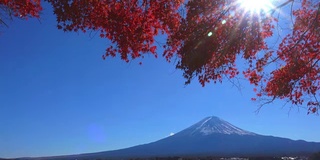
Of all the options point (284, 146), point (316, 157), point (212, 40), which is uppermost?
point (284, 146)

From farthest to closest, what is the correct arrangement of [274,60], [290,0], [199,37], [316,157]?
[316,157] → [274,60] → [199,37] → [290,0]

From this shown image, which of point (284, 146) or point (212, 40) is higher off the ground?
point (284, 146)

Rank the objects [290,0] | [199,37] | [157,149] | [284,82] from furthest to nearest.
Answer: [157,149], [284,82], [199,37], [290,0]

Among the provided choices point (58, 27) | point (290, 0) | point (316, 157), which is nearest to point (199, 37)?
point (290, 0)

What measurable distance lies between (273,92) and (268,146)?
197 meters

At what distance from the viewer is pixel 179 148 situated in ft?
646

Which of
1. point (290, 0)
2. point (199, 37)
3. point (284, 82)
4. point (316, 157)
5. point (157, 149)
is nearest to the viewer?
point (290, 0)

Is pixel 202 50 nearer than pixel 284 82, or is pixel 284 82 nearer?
pixel 202 50

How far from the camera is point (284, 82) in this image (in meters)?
13.2

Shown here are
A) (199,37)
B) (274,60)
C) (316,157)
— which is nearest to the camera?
(199,37)

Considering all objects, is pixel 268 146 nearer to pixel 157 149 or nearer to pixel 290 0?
pixel 157 149

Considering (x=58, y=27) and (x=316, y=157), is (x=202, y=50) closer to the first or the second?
(x=58, y=27)

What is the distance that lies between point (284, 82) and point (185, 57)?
14.6 ft

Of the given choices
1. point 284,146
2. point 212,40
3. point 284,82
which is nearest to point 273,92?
point 284,82
